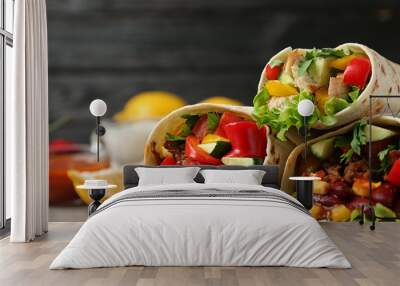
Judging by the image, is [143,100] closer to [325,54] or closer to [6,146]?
[6,146]

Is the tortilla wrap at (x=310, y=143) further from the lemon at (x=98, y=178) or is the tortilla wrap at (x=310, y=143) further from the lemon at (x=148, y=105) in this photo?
the lemon at (x=98, y=178)

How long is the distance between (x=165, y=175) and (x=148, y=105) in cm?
106

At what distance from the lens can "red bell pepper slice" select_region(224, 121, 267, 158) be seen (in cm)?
700

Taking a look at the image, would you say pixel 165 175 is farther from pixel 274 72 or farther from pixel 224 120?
pixel 274 72

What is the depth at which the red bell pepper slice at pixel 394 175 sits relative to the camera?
6.77 meters

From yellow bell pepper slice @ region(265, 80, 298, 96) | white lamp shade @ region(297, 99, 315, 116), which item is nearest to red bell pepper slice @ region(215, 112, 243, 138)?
yellow bell pepper slice @ region(265, 80, 298, 96)

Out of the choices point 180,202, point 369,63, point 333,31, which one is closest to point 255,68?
point 333,31

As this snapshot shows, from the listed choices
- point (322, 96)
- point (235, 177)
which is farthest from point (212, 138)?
point (322, 96)

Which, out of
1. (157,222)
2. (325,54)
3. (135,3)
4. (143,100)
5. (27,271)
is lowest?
(27,271)

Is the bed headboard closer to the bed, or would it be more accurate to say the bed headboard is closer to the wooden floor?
the wooden floor

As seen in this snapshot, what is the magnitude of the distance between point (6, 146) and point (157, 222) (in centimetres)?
284

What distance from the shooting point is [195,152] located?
7.09 m

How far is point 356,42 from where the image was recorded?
7.49m

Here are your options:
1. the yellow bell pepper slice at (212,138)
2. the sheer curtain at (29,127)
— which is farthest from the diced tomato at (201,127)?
the sheer curtain at (29,127)
